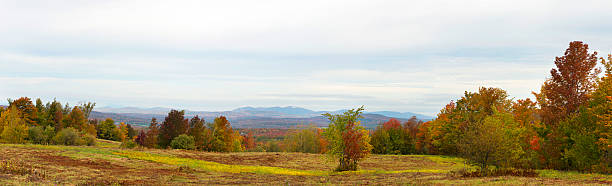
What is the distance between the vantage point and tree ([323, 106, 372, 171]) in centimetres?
3503

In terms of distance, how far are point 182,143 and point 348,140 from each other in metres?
37.4

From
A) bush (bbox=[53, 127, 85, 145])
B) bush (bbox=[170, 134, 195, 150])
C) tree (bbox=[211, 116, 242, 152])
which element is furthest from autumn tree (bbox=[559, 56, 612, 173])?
bush (bbox=[53, 127, 85, 145])

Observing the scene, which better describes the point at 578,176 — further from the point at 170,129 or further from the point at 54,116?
the point at 54,116

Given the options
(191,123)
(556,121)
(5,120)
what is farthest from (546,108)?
(5,120)

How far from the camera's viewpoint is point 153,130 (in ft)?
218

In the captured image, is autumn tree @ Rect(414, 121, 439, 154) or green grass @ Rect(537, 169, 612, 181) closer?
green grass @ Rect(537, 169, 612, 181)

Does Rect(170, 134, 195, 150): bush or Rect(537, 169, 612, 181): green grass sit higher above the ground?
Rect(537, 169, 612, 181): green grass

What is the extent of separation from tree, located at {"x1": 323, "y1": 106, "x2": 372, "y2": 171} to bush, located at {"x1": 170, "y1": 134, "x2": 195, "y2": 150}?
34.3 meters

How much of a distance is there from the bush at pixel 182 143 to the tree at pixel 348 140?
1350 inches

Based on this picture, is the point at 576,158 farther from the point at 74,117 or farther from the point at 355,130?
the point at 74,117

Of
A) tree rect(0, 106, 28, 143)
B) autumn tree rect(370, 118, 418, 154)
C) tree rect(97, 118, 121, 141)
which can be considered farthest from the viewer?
tree rect(97, 118, 121, 141)

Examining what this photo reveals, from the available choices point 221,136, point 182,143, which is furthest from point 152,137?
point 221,136

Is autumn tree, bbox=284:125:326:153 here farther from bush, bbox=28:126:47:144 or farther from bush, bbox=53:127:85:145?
bush, bbox=28:126:47:144

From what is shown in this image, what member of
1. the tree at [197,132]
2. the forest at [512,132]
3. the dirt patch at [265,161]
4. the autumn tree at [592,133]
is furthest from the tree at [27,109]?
the autumn tree at [592,133]
